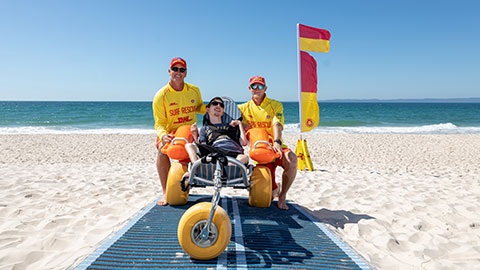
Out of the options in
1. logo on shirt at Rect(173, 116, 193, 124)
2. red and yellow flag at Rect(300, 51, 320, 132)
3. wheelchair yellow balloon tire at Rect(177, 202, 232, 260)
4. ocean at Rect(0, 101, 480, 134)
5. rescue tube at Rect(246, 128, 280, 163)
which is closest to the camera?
wheelchair yellow balloon tire at Rect(177, 202, 232, 260)

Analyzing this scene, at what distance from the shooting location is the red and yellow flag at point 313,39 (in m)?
6.54

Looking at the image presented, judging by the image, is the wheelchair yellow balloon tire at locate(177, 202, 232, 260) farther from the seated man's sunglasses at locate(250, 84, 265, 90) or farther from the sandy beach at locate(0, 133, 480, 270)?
the seated man's sunglasses at locate(250, 84, 265, 90)

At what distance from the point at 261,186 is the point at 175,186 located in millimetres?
1082

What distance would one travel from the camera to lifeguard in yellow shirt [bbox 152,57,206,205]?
403 cm

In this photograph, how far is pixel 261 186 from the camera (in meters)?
3.53

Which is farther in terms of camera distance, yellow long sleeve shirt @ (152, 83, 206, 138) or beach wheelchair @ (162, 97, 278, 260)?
yellow long sleeve shirt @ (152, 83, 206, 138)

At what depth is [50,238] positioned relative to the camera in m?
2.81

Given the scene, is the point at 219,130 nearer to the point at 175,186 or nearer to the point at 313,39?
the point at 175,186

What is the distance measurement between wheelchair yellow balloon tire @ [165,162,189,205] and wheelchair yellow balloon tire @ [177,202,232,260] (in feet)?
4.09

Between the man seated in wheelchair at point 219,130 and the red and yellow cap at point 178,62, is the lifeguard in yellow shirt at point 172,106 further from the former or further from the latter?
the man seated in wheelchair at point 219,130

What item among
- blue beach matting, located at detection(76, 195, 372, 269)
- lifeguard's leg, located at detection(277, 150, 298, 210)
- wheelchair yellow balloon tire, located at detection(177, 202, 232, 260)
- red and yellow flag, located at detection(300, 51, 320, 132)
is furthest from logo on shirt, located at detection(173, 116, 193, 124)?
red and yellow flag, located at detection(300, 51, 320, 132)

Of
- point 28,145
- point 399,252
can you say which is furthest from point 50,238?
point 28,145

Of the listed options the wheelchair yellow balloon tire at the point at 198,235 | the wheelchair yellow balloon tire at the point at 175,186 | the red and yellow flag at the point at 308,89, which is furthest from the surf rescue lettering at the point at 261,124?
the red and yellow flag at the point at 308,89

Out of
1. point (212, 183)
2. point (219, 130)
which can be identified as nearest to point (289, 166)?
point (219, 130)
